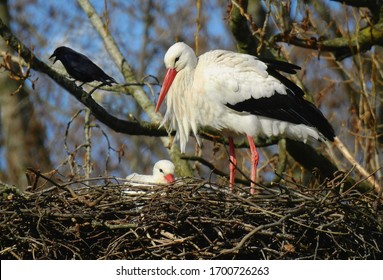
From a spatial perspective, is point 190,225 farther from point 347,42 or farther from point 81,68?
point 81,68

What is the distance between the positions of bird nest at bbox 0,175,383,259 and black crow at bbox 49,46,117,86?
2429 mm

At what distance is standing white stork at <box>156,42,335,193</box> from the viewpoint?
27.8 feet

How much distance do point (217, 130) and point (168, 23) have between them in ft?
31.0

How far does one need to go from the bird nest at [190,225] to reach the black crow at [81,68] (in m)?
2.43

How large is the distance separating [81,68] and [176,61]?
3.63 feet

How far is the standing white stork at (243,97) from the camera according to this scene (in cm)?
846

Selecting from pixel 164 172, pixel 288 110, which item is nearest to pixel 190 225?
pixel 164 172

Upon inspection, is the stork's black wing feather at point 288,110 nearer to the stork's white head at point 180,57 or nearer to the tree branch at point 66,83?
the stork's white head at point 180,57

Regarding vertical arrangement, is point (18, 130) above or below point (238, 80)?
above

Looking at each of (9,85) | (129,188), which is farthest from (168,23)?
(129,188)

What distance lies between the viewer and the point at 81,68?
31.1 feet

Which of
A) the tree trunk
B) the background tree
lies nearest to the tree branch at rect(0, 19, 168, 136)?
the background tree

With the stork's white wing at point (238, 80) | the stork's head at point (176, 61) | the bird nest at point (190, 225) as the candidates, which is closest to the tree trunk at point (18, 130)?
the stork's head at point (176, 61)

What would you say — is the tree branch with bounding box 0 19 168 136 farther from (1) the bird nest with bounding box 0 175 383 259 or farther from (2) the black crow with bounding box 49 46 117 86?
(1) the bird nest with bounding box 0 175 383 259
